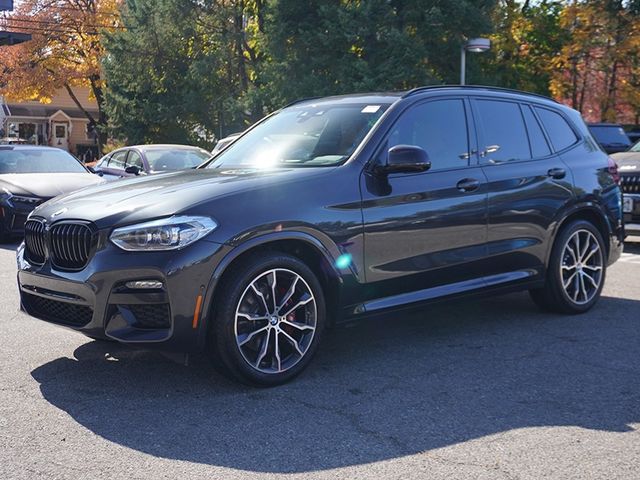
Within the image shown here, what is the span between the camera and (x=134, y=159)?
15.3 m

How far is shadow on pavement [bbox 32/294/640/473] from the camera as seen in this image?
379 cm

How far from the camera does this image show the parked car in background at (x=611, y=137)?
60.5 ft

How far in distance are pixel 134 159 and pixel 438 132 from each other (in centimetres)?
1062

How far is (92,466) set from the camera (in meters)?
3.51

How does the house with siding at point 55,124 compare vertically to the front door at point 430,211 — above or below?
above

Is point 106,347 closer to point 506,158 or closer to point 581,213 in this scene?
point 506,158

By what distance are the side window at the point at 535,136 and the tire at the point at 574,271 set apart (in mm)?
644

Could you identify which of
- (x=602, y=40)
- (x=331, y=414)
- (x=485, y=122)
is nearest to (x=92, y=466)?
(x=331, y=414)

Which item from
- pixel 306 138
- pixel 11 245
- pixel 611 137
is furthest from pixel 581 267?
pixel 611 137

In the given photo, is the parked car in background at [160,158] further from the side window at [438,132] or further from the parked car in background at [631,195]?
the side window at [438,132]

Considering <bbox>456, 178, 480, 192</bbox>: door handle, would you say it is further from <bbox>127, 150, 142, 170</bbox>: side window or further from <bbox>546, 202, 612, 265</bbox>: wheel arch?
<bbox>127, 150, 142, 170</bbox>: side window

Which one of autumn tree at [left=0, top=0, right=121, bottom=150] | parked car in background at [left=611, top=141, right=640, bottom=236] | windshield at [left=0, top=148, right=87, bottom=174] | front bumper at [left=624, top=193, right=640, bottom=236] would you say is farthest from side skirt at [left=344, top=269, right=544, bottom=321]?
autumn tree at [left=0, top=0, right=121, bottom=150]

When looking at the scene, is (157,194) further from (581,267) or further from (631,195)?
(631,195)

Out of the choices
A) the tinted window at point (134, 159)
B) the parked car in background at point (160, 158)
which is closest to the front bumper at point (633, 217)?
the parked car in background at point (160, 158)
